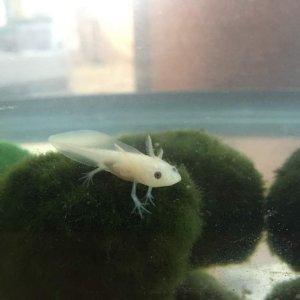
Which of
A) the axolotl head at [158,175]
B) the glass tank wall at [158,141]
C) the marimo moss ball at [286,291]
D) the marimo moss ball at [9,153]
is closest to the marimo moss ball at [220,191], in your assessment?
the glass tank wall at [158,141]

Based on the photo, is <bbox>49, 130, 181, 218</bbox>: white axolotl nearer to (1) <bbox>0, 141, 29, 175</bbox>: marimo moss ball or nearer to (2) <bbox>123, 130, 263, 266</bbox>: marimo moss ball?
(2) <bbox>123, 130, 263, 266</bbox>: marimo moss ball

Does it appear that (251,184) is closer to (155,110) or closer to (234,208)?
(234,208)

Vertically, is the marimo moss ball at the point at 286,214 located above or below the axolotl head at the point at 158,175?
below

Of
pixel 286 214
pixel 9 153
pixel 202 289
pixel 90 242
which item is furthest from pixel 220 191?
pixel 9 153

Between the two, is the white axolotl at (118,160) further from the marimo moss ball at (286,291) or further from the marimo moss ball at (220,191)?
the marimo moss ball at (286,291)

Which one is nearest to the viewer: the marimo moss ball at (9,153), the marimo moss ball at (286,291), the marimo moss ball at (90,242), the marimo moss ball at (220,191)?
the marimo moss ball at (90,242)
